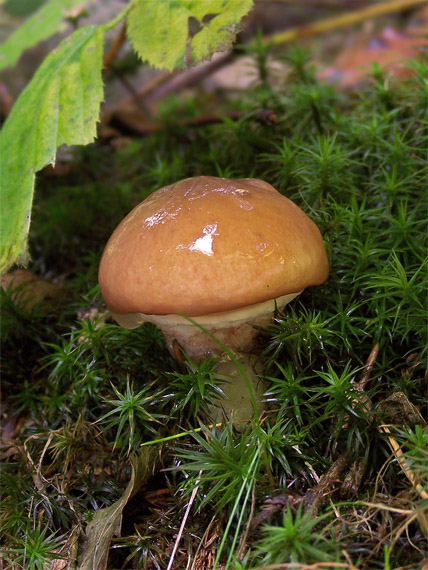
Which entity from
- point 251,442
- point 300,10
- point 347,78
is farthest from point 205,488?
point 300,10

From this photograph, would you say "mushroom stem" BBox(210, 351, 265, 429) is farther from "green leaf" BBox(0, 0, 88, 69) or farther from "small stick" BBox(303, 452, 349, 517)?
"green leaf" BBox(0, 0, 88, 69)

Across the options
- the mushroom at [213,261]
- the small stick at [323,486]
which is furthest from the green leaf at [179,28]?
the small stick at [323,486]

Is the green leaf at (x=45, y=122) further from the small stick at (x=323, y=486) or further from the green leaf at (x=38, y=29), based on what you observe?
the small stick at (x=323, y=486)

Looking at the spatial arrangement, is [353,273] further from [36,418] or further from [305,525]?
[36,418]

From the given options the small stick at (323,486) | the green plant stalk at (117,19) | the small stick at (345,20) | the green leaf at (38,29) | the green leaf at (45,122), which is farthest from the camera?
the small stick at (345,20)

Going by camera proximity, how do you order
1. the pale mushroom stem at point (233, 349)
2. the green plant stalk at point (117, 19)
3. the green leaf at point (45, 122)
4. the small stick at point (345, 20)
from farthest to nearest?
the small stick at point (345, 20), the green plant stalk at point (117, 19), the green leaf at point (45, 122), the pale mushroom stem at point (233, 349)

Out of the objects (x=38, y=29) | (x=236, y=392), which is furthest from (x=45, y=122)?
(x=236, y=392)
